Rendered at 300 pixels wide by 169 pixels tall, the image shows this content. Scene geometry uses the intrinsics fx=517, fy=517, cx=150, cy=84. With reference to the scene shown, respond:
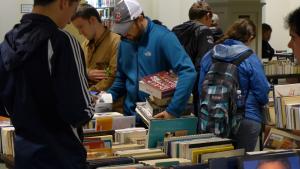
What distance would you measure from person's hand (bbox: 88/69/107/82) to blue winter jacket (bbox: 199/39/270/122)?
0.77m

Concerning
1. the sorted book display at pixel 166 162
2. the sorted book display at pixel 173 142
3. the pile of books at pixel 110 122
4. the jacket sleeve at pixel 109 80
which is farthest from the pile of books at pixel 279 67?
the sorted book display at pixel 166 162

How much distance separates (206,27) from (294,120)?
2.11 m

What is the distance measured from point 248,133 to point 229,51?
1.98 feet

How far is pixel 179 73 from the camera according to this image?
3.16 meters

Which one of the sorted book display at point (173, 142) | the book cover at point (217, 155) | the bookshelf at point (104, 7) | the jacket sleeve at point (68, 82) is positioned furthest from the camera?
the bookshelf at point (104, 7)

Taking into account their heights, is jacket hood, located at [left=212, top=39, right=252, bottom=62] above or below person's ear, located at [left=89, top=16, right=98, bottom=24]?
below

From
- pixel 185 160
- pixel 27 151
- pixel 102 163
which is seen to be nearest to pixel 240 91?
pixel 185 160

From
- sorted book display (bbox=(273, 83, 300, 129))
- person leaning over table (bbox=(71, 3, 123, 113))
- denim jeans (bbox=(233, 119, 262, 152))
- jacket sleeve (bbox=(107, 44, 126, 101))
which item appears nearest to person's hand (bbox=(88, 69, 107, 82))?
person leaning over table (bbox=(71, 3, 123, 113))

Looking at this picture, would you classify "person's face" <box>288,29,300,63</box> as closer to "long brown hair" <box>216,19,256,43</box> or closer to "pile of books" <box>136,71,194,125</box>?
"pile of books" <box>136,71,194,125</box>

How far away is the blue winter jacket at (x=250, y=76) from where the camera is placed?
12.0 feet

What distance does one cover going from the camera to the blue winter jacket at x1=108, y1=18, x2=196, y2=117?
124 inches

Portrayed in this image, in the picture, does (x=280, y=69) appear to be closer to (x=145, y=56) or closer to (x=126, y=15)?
(x=145, y=56)

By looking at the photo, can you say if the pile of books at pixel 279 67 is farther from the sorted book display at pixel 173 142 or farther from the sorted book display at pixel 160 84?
the sorted book display at pixel 173 142

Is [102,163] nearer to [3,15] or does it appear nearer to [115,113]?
[115,113]
